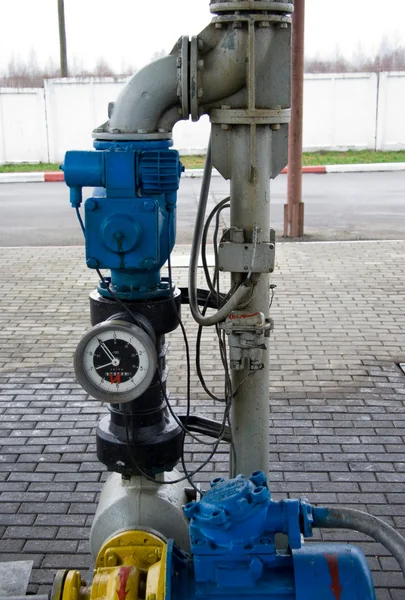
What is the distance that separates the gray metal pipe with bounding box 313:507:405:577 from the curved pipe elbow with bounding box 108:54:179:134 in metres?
1.38

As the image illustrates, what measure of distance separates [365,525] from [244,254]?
96cm

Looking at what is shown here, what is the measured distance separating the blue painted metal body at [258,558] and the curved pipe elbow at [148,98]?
1233 millimetres

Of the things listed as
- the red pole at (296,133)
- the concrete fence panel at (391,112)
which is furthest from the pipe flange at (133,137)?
the concrete fence panel at (391,112)

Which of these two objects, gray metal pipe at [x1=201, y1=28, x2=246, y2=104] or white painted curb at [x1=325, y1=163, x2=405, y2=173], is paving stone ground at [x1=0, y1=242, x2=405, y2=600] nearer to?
gray metal pipe at [x1=201, y1=28, x2=246, y2=104]

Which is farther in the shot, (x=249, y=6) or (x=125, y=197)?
(x=125, y=197)

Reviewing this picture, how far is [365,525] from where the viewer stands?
2.31m

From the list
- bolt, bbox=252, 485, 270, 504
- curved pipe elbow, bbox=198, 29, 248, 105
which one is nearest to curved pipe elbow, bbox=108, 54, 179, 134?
curved pipe elbow, bbox=198, 29, 248, 105

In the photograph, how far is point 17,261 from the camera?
9359 millimetres

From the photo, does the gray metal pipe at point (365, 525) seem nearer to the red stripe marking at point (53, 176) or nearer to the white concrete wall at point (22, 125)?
the red stripe marking at point (53, 176)

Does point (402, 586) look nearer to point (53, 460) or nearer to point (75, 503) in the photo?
point (75, 503)

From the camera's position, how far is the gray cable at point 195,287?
8.57ft


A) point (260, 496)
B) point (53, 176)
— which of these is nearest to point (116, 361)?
point (260, 496)

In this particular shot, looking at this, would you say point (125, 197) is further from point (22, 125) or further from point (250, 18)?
point (22, 125)

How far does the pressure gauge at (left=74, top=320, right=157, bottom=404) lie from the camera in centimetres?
255
